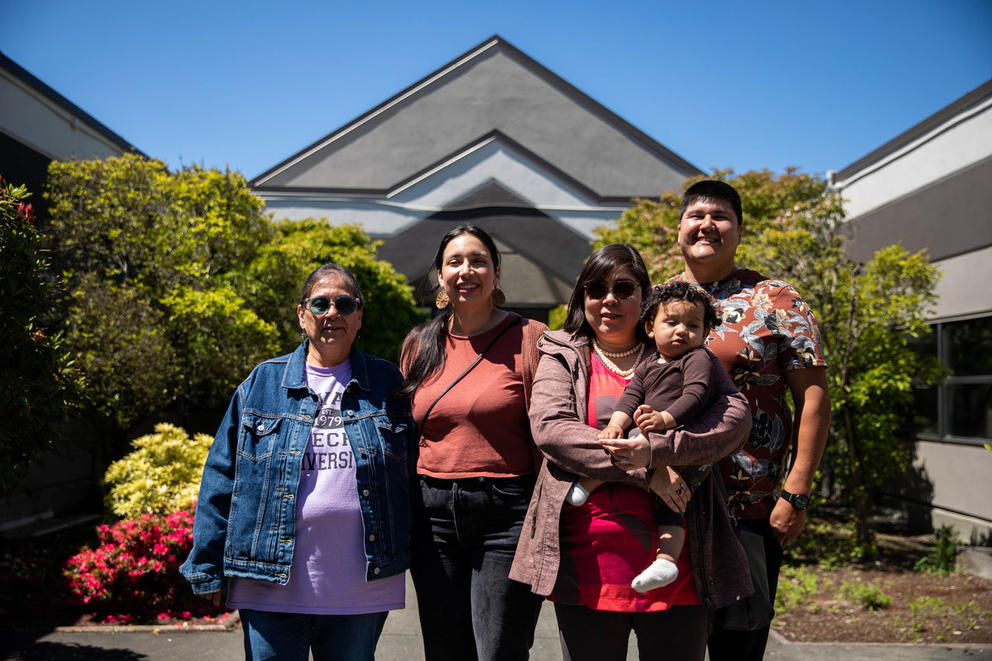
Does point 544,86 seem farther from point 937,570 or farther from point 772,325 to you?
point 772,325

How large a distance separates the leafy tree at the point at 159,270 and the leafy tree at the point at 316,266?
12.5 inches

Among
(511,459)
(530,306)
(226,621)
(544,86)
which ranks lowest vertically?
(226,621)

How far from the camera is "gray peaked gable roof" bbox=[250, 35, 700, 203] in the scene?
18984 millimetres

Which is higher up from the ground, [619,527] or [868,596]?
[619,527]

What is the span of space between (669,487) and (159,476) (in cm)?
565

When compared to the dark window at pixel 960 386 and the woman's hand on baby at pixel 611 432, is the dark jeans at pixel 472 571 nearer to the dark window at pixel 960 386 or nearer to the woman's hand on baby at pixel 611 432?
the woman's hand on baby at pixel 611 432

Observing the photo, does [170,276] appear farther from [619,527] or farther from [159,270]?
[619,527]

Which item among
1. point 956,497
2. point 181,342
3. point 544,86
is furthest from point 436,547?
point 544,86

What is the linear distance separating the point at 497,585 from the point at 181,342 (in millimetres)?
7044

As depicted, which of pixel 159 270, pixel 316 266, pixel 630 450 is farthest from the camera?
pixel 316 266

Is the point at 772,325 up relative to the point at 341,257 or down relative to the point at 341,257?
down

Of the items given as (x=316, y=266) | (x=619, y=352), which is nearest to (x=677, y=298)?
(x=619, y=352)

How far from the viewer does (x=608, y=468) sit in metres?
2.24

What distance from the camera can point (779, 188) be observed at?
10.1 m
